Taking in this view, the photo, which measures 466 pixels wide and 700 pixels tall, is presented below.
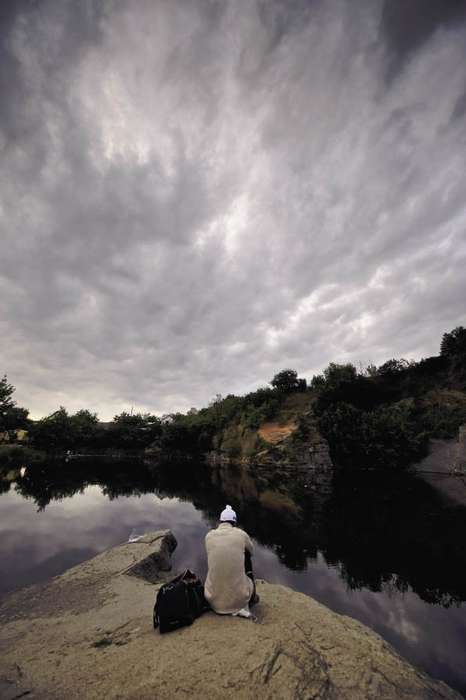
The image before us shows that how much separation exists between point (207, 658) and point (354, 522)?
1353 cm

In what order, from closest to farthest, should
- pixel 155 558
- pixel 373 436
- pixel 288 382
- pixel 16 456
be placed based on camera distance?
pixel 155 558 < pixel 373 436 < pixel 16 456 < pixel 288 382

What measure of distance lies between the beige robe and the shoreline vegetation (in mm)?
33509

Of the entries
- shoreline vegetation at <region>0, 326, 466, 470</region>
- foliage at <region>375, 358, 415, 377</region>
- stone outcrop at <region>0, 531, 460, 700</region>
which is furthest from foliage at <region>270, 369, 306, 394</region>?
stone outcrop at <region>0, 531, 460, 700</region>

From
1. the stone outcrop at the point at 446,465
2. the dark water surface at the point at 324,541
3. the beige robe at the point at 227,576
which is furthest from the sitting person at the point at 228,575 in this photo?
the stone outcrop at the point at 446,465

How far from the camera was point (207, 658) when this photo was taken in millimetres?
4020

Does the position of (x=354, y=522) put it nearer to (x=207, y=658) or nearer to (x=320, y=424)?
(x=207, y=658)

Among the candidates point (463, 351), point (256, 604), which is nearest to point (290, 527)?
point (256, 604)

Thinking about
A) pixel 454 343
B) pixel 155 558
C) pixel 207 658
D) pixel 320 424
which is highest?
pixel 454 343

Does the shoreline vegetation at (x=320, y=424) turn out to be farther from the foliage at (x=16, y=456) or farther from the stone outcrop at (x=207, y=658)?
the stone outcrop at (x=207, y=658)

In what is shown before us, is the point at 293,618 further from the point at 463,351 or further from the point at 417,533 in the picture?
the point at 463,351

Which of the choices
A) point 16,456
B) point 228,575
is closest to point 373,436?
point 228,575

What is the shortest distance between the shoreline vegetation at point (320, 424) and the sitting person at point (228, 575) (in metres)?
33.5

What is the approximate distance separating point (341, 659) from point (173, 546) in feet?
30.0

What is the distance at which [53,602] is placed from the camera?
731 cm
